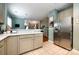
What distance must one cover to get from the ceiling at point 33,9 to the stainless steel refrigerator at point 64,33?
2.19ft

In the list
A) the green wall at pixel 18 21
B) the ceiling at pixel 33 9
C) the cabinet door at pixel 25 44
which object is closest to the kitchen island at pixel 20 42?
the cabinet door at pixel 25 44

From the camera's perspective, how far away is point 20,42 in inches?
90.8

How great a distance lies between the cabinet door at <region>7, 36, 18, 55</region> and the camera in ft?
6.28

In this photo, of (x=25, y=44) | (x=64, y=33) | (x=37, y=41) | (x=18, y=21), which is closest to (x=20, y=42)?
(x=25, y=44)

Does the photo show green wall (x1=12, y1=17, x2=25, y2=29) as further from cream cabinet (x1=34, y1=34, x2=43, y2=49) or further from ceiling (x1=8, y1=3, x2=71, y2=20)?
cream cabinet (x1=34, y1=34, x2=43, y2=49)

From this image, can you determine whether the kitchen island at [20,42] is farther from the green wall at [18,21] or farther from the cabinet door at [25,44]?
the green wall at [18,21]

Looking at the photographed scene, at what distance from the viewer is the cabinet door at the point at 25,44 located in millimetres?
2342

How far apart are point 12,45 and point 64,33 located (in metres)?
1.63

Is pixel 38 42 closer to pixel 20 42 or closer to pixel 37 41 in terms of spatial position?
pixel 37 41

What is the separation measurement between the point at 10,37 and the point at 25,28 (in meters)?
0.39

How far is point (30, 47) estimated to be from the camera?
265cm

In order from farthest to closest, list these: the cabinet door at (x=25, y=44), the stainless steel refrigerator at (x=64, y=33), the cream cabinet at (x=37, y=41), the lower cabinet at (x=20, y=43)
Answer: the cream cabinet at (x=37, y=41) < the stainless steel refrigerator at (x=64, y=33) < the cabinet door at (x=25, y=44) < the lower cabinet at (x=20, y=43)

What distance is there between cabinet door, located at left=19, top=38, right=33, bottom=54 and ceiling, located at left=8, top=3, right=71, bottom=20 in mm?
705

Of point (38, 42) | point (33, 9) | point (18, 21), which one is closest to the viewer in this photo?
point (18, 21)
